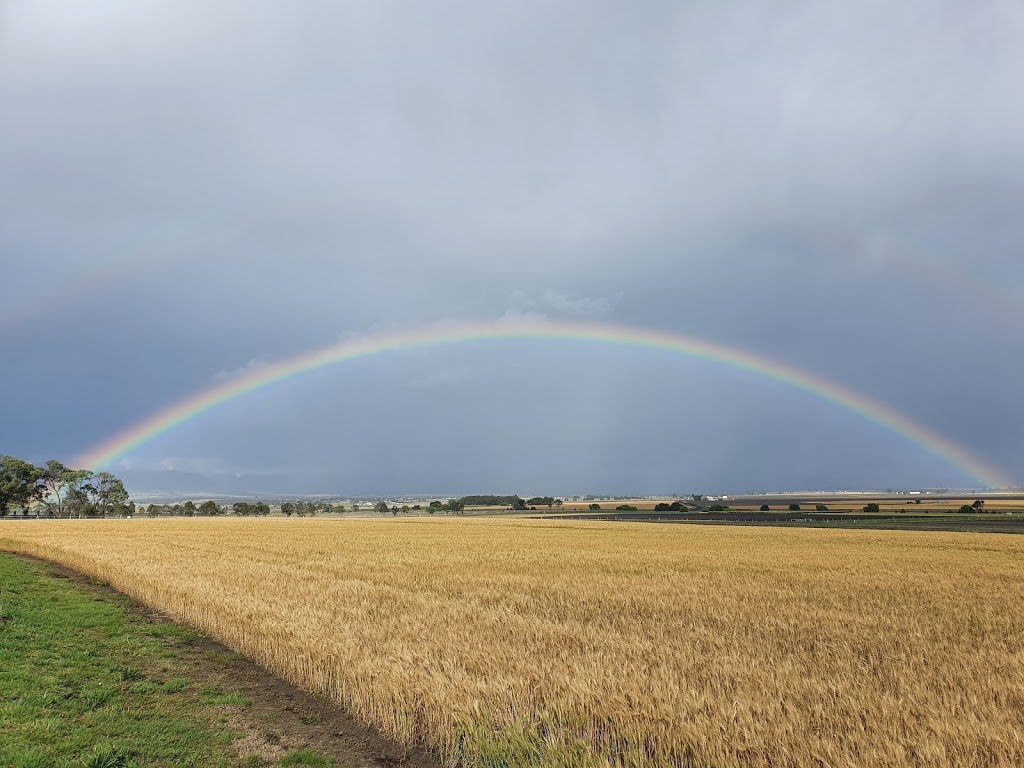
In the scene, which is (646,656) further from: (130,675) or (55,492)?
(55,492)

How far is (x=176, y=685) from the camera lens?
977 cm

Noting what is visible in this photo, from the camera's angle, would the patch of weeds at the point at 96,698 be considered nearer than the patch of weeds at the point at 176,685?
Yes

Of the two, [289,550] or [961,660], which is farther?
[289,550]

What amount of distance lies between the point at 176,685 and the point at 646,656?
8.18 meters

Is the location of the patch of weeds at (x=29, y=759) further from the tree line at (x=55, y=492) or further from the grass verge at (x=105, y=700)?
the tree line at (x=55, y=492)

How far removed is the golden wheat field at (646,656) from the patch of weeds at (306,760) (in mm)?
1123

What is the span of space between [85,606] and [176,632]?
5.17m

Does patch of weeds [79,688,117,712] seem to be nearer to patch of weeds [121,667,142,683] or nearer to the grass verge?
the grass verge

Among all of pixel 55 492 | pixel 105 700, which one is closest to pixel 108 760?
pixel 105 700

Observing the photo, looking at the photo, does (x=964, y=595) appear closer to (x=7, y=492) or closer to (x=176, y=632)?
(x=176, y=632)

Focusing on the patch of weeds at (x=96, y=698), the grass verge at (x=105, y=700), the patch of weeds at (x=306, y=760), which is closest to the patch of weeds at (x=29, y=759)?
the grass verge at (x=105, y=700)

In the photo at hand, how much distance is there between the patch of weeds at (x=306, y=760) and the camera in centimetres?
698

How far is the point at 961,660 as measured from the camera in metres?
9.12

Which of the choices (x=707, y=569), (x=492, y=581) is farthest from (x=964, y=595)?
(x=492, y=581)
